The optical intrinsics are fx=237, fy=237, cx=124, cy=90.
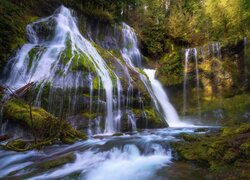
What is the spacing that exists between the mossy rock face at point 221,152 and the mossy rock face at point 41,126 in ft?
11.1

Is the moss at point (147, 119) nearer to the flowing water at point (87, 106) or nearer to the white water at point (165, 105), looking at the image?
the flowing water at point (87, 106)

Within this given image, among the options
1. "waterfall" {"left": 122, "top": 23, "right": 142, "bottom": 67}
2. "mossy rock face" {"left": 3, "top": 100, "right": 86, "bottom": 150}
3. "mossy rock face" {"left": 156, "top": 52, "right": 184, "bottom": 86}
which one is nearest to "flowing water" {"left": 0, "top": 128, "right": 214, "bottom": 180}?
"mossy rock face" {"left": 3, "top": 100, "right": 86, "bottom": 150}

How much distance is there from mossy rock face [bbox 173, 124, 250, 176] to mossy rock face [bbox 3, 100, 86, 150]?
3.37 m

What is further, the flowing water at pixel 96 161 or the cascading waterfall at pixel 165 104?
the cascading waterfall at pixel 165 104

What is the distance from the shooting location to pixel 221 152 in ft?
15.7

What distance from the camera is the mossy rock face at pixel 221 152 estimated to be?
4410 millimetres

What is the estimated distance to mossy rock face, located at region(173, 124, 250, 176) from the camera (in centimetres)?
441

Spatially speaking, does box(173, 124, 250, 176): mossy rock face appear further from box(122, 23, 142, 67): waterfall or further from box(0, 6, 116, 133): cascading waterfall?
box(122, 23, 142, 67): waterfall

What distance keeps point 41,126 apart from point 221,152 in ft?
16.3

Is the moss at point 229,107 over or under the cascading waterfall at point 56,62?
under

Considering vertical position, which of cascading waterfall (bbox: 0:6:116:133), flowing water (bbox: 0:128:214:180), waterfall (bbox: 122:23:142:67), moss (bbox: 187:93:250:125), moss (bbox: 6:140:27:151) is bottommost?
flowing water (bbox: 0:128:214:180)

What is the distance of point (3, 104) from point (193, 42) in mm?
14435

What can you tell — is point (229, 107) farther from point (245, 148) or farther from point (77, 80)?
point (245, 148)

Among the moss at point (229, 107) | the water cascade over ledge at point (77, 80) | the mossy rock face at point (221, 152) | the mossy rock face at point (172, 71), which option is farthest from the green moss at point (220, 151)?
the mossy rock face at point (172, 71)
